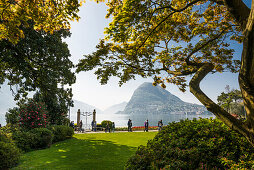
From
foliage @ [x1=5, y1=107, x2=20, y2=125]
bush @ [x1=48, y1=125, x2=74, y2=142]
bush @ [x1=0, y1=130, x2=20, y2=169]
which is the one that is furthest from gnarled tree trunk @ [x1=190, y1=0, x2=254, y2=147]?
bush @ [x1=48, y1=125, x2=74, y2=142]

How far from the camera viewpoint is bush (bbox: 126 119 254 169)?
113 inches

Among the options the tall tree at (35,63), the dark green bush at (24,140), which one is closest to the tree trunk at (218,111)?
the tall tree at (35,63)

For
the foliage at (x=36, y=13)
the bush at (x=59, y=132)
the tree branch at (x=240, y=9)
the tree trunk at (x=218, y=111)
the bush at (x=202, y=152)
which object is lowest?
the bush at (x=59, y=132)

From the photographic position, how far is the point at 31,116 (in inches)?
498

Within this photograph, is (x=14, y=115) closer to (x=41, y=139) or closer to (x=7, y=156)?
(x=41, y=139)

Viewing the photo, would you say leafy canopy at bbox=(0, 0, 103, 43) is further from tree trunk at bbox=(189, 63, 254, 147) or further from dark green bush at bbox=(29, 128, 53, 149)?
dark green bush at bbox=(29, 128, 53, 149)

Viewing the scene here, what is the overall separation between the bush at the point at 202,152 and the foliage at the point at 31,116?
12.5m

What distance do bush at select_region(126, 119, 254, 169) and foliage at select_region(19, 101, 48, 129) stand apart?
12453 mm

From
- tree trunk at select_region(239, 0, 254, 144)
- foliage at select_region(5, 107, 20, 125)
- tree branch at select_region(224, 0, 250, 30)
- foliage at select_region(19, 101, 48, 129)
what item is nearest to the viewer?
tree trunk at select_region(239, 0, 254, 144)

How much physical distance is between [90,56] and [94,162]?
5.23 m

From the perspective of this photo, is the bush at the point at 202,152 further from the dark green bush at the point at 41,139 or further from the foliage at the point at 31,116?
the foliage at the point at 31,116

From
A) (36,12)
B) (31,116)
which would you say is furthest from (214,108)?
(31,116)

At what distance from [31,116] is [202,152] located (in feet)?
46.6

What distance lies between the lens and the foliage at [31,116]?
1258 cm
